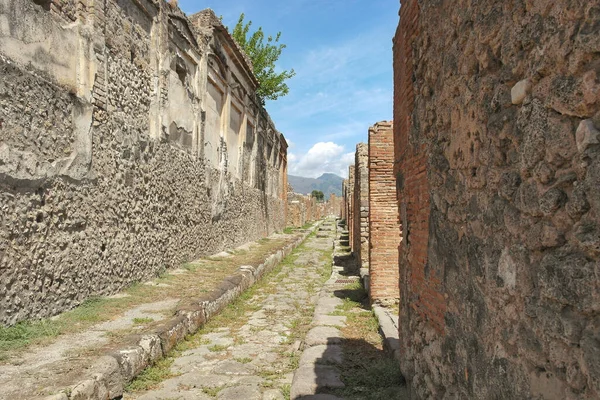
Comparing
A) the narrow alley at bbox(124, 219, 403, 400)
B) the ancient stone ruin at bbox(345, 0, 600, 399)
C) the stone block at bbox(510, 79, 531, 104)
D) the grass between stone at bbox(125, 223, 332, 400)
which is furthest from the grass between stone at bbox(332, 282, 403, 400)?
the stone block at bbox(510, 79, 531, 104)

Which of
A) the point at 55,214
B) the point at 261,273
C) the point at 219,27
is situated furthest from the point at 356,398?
the point at 219,27

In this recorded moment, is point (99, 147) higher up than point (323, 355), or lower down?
higher up

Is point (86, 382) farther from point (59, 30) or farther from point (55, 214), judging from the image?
point (59, 30)

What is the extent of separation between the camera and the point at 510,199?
156 centimetres

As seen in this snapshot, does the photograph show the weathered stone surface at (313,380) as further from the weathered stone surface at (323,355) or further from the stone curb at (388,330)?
the stone curb at (388,330)

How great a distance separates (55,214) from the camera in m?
4.50

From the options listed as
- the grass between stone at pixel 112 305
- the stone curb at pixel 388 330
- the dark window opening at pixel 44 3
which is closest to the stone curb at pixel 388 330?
the stone curb at pixel 388 330

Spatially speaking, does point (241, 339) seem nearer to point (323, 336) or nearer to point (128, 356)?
point (323, 336)

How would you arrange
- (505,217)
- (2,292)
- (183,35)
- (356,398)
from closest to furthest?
(505,217), (356,398), (2,292), (183,35)

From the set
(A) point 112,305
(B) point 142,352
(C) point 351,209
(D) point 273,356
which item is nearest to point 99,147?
(A) point 112,305

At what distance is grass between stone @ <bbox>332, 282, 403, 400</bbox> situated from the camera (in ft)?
11.6

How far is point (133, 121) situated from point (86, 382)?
4.15m

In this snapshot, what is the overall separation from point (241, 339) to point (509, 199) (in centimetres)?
412

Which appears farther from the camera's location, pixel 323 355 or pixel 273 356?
pixel 273 356
